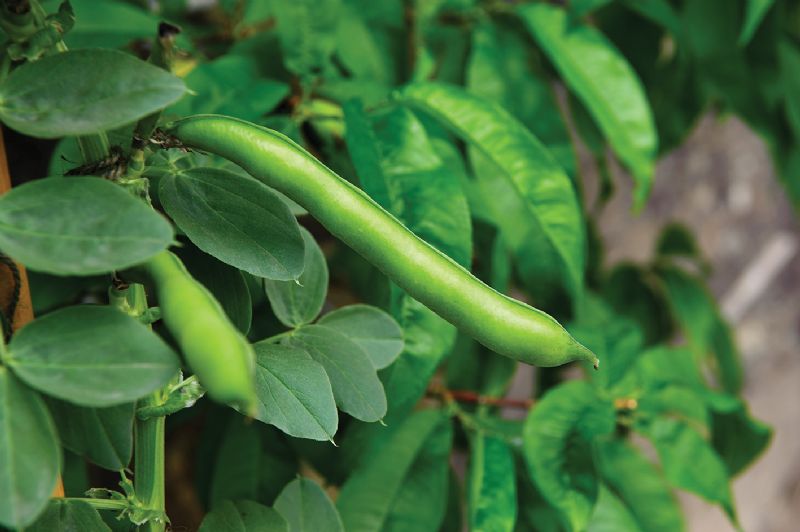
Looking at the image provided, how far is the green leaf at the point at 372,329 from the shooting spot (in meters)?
0.49

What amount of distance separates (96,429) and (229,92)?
1.12 feet

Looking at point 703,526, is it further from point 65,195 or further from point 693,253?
point 65,195

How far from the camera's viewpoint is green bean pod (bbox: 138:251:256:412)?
29cm

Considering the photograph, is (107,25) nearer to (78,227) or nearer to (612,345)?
(78,227)

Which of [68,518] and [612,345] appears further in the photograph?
[612,345]

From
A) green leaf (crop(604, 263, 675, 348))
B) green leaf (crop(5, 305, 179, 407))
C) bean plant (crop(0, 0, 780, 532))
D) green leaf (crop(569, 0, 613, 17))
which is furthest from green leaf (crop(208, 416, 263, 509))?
green leaf (crop(604, 263, 675, 348))

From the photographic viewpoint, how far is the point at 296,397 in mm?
405

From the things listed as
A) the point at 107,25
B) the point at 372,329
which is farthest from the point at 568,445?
the point at 107,25

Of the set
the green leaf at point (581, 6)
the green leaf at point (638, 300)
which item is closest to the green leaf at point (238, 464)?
the green leaf at point (581, 6)

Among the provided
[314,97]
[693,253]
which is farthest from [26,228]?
[693,253]

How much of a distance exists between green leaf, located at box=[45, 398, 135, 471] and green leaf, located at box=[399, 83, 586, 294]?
0.32 m

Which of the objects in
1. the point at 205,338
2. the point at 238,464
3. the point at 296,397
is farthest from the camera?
the point at 238,464

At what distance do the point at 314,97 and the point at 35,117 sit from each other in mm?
400

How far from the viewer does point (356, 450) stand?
614 mm
